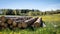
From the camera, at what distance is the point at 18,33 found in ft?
13.9

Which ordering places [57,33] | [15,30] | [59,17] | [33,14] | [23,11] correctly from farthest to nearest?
[23,11]
[33,14]
[59,17]
[15,30]
[57,33]

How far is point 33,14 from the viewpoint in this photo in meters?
11.1

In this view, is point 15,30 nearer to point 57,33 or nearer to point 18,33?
point 18,33

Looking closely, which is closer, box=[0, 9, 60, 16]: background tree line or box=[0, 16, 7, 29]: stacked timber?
box=[0, 16, 7, 29]: stacked timber

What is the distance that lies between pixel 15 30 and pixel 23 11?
7588mm

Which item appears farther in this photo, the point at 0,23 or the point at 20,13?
the point at 20,13

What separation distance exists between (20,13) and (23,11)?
609 millimetres

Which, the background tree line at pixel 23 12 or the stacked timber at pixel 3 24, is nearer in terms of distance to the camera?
the stacked timber at pixel 3 24

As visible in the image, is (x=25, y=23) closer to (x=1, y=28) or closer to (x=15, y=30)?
(x=15, y=30)

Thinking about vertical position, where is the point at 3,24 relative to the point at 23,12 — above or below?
above

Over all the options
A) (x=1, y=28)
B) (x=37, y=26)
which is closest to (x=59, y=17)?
(x=37, y=26)

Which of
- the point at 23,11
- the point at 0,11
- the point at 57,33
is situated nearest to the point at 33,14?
the point at 23,11

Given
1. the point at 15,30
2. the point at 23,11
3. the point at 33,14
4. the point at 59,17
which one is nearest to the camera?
the point at 15,30

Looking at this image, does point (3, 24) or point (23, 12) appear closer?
point (3, 24)
